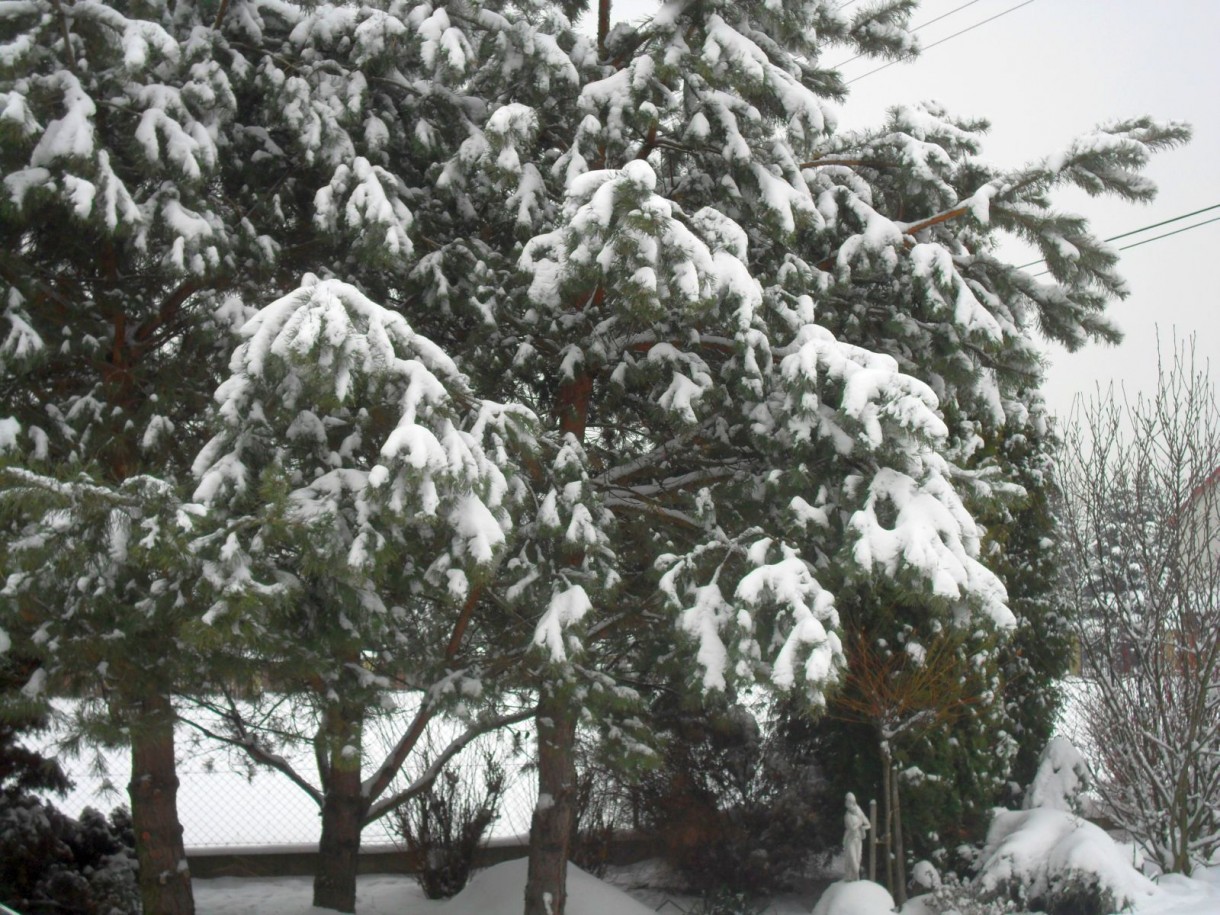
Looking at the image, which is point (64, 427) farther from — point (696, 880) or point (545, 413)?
point (696, 880)

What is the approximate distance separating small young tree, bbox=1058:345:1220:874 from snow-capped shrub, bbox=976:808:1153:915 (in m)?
0.72

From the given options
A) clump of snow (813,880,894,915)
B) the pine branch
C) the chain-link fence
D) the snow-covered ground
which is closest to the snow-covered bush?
the chain-link fence

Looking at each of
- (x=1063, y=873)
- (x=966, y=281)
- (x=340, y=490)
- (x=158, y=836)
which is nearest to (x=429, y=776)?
(x=158, y=836)

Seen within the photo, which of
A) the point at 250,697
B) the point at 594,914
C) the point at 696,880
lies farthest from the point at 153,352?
the point at 696,880

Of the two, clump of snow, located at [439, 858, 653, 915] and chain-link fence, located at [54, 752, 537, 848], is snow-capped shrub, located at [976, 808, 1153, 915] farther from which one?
chain-link fence, located at [54, 752, 537, 848]

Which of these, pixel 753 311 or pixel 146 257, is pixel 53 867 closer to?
pixel 146 257

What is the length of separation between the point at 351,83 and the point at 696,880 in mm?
5371

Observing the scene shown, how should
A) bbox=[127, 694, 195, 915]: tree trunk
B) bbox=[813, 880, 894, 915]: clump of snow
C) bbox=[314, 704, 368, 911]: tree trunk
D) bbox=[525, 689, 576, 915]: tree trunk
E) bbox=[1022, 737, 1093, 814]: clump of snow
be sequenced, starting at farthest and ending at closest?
bbox=[1022, 737, 1093, 814]: clump of snow < bbox=[314, 704, 368, 911]: tree trunk < bbox=[813, 880, 894, 915]: clump of snow < bbox=[525, 689, 576, 915]: tree trunk < bbox=[127, 694, 195, 915]: tree trunk

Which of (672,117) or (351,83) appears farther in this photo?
(672,117)

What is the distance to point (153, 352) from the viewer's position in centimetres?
554

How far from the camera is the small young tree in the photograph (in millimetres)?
6871

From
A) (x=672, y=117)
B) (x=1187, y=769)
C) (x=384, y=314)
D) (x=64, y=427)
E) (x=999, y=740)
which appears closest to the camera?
(x=384, y=314)

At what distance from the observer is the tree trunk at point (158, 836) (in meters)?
5.38

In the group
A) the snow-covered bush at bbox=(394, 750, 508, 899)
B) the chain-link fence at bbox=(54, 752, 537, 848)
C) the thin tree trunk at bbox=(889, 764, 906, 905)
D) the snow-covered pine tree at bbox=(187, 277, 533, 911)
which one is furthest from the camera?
the chain-link fence at bbox=(54, 752, 537, 848)
